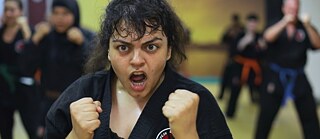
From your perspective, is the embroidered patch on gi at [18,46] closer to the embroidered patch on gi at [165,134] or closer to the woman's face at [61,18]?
the woman's face at [61,18]

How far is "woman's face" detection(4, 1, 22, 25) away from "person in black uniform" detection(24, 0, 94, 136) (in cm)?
39

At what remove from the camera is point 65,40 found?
322 centimetres

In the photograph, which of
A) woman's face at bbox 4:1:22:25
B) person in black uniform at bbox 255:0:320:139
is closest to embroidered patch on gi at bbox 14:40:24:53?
woman's face at bbox 4:1:22:25

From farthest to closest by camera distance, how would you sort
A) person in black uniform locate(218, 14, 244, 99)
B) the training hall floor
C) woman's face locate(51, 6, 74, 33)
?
person in black uniform locate(218, 14, 244, 99), the training hall floor, woman's face locate(51, 6, 74, 33)

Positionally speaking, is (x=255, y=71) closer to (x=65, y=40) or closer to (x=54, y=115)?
(x=65, y=40)

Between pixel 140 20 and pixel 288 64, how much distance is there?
2592 mm

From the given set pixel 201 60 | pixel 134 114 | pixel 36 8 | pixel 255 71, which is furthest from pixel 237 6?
pixel 134 114

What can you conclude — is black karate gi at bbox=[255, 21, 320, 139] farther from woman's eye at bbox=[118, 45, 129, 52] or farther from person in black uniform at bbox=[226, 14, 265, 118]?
woman's eye at bbox=[118, 45, 129, 52]

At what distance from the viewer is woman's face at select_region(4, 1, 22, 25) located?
3596 millimetres

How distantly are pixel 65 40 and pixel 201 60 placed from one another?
4193 millimetres

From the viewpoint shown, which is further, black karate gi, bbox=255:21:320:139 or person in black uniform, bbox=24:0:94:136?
black karate gi, bbox=255:21:320:139

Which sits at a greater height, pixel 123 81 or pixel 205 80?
pixel 123 81

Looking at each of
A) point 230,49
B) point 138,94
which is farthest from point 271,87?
point 138,94

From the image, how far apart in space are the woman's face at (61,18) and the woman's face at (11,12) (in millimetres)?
519
